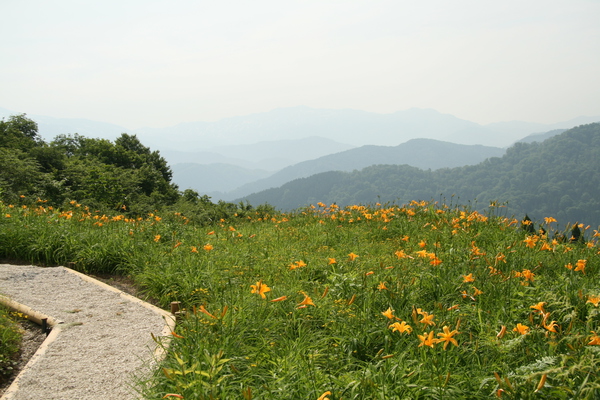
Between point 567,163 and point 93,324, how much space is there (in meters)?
156

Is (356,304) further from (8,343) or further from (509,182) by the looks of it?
(509,182)

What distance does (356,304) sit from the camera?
3.05 m

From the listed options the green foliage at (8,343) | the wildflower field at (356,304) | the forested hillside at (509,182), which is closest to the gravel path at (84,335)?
the green foliage at (8,343)

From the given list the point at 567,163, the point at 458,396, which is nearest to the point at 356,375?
the point at 458,396

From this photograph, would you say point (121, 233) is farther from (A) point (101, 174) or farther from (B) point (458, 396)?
(A) point (101, 174)

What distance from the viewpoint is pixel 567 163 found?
128625 mm

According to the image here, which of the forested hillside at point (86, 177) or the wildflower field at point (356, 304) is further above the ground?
the forested hillside at point (86, 177)

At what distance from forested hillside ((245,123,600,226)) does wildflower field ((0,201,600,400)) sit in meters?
107

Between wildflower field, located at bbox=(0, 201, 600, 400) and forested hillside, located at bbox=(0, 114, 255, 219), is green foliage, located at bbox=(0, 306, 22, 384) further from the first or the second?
forested hillside, located at bbox=(0, 114, 255, 219)

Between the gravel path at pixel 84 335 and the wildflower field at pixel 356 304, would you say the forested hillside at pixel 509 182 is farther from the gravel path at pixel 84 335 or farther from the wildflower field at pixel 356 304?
the gravel path at pixel 84 335

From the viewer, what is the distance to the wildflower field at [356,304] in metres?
2.05

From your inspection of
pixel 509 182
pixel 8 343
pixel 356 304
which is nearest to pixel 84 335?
pixel 8 343

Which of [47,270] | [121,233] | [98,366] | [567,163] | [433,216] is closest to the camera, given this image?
[98,366]

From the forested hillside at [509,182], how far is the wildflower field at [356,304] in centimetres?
10720
